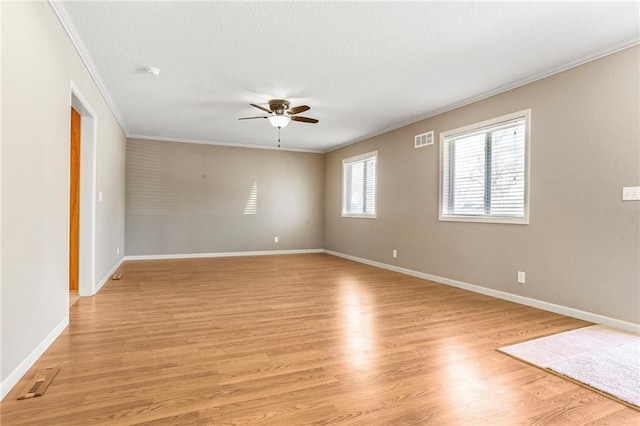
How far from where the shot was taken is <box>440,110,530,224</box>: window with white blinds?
13.4 ft

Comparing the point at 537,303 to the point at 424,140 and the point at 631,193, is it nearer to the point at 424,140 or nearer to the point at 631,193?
the point at 631,193

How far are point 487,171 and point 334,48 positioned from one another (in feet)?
8.60

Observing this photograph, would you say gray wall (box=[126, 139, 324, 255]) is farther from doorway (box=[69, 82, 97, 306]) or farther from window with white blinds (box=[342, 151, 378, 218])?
doorway (box=[69, 82, 97, 306])

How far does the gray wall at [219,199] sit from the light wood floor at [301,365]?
3.26 metres

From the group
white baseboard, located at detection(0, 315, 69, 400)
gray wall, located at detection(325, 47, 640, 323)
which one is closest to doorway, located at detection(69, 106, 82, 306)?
white baseboard, located at detection(0, 315, 69, 400)

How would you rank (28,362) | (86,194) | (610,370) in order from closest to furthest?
(28,362) → (610,370) → (86,194)

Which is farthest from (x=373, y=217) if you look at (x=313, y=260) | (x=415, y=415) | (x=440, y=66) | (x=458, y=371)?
(x=415, y=415)

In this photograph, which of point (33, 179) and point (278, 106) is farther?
point (278, 106)

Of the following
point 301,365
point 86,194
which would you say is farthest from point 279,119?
point 301,365

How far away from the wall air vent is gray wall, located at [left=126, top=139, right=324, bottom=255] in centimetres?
358

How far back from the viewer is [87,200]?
3.96 metres

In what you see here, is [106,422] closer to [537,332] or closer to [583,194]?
[537,332]

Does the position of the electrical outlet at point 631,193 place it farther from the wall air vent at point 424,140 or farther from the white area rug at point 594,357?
the wall air vent at point 424,140

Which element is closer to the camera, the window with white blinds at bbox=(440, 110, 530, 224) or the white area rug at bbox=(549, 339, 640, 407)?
the white area rug at bbox=(549, 339, 640, 407)
